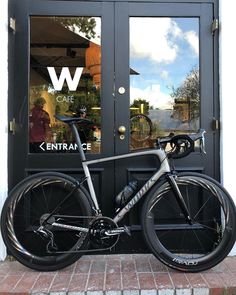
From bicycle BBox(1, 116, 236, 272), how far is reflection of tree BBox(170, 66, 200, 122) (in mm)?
392

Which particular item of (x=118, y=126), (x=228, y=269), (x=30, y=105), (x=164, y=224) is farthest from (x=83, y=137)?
(x=228, y=269)

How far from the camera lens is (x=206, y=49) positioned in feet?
13.5

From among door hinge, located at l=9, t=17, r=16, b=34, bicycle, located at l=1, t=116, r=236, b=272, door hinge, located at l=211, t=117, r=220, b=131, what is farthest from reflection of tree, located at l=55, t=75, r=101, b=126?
door hinge, located at l=211, t=117, r=220, b=131

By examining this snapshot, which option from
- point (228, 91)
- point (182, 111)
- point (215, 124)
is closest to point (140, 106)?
point (182, 111)

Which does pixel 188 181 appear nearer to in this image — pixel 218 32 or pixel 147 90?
pixel 147 90

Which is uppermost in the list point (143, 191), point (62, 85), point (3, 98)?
point (62, 85)

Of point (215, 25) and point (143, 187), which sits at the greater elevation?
point (215, 25)

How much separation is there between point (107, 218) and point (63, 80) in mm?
1478

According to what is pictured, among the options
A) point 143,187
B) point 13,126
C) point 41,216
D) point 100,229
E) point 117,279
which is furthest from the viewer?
point 13,126

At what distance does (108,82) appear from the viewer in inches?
161

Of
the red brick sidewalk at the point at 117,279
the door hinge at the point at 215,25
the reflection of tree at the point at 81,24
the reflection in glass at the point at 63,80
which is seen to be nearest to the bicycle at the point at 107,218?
the red brick sidewalk at the point at 117,279

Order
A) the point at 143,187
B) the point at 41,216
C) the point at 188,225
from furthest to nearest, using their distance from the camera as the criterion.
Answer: the point at 188,225, the point at 41,216, the point at 143,187

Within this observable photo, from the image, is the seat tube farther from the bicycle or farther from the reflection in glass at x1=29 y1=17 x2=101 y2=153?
the reflection in glass at x1=29 y1=17 x2=101 y2=153

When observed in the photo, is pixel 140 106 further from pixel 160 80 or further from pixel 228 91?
pixel 228 91
